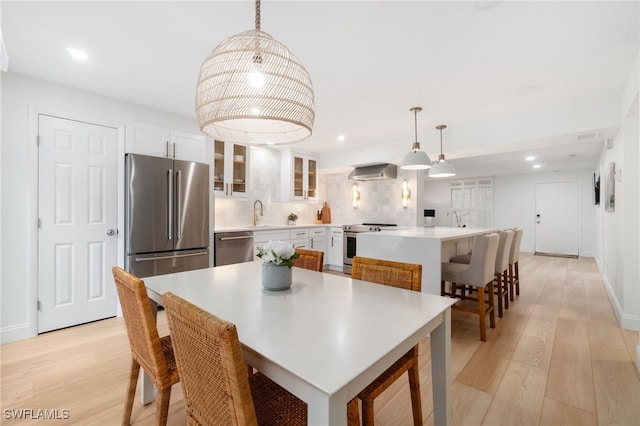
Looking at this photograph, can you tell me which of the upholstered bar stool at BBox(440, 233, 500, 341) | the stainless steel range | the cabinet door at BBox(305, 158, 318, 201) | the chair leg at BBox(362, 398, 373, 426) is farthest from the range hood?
the chair leg at BBox(362, 398, 373, 426)

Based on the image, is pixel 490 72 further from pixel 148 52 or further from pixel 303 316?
pixel 148 52

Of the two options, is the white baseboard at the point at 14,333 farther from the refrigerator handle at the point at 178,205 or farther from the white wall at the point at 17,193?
the refrigerator handle at the point at 178,205

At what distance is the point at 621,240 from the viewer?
9.59ft

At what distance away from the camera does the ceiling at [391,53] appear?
175 centimetres

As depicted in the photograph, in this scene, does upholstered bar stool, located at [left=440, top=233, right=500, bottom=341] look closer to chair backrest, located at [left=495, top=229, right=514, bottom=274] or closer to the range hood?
chair backrest, located at [left=495, top=229, right=514, bottom=274]

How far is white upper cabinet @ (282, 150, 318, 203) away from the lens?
17.0 feet

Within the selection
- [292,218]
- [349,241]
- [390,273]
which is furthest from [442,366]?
[292,218]

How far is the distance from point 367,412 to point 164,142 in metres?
3.45

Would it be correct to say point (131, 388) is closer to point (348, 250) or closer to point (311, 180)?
point (348, 250)

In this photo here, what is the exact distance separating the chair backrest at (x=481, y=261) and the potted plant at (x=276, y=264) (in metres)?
1.94

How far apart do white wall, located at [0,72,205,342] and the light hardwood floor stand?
29 cm

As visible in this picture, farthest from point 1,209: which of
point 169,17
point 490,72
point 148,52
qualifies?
point 490,72

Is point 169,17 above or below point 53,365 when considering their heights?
above

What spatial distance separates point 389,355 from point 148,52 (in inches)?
103
